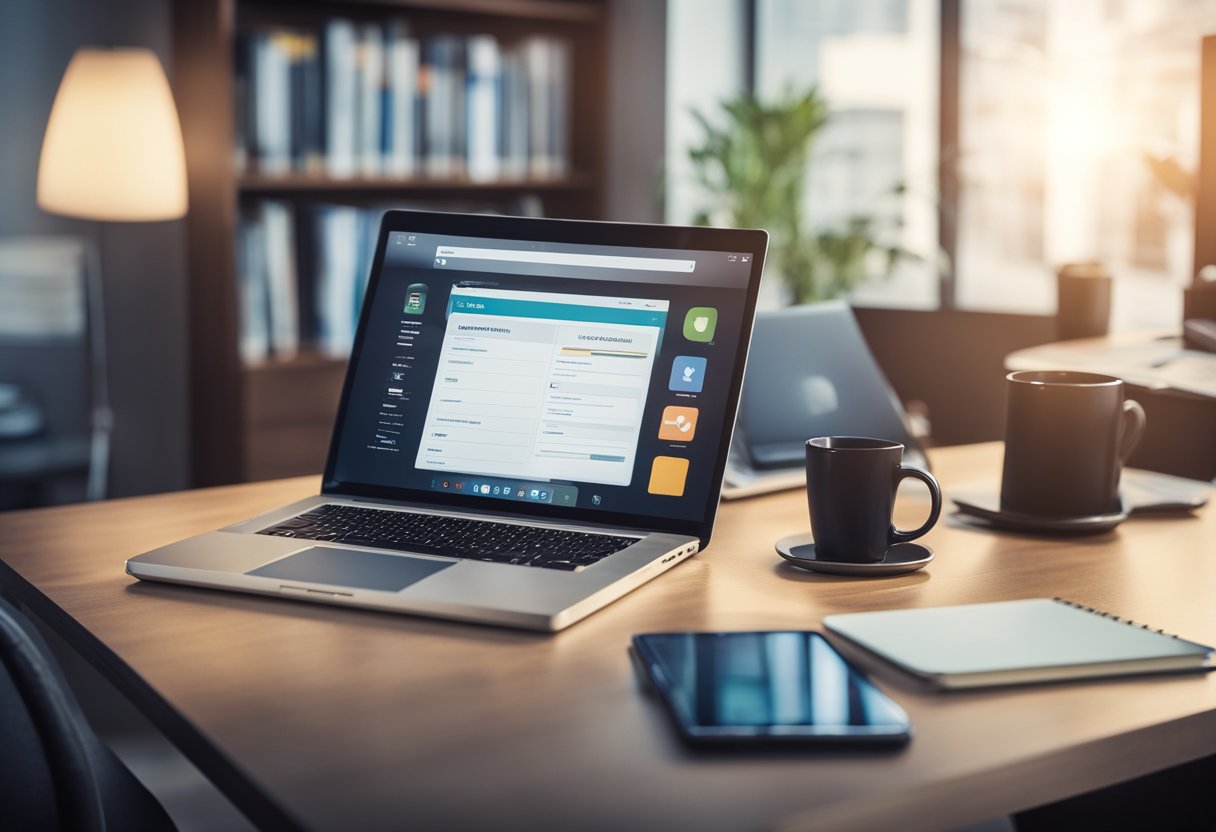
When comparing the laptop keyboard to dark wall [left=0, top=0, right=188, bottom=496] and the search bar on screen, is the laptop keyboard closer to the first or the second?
the search bar on screen

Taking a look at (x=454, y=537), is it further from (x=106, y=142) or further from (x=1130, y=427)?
(x=106, y=142)

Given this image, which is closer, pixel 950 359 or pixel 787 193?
pixel 950 359

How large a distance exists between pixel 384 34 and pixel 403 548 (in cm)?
251

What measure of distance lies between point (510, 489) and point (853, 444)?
0.95 feet

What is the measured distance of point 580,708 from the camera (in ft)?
2.31

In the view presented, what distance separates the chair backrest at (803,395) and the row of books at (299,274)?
1929 mm

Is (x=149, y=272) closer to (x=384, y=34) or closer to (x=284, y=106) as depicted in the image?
(x=284, y=106)

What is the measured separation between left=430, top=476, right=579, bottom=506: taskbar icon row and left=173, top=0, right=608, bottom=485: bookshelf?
2061mm

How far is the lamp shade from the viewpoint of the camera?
2.51 m

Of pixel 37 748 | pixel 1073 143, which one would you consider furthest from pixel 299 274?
pixel 37 748

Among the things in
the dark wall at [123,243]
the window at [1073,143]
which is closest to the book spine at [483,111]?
the dark wall at [123,243]

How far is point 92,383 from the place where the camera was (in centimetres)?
302

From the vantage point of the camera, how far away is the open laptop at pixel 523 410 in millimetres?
973

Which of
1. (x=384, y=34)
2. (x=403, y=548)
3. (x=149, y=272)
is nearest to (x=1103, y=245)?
(x=384, y=34)
